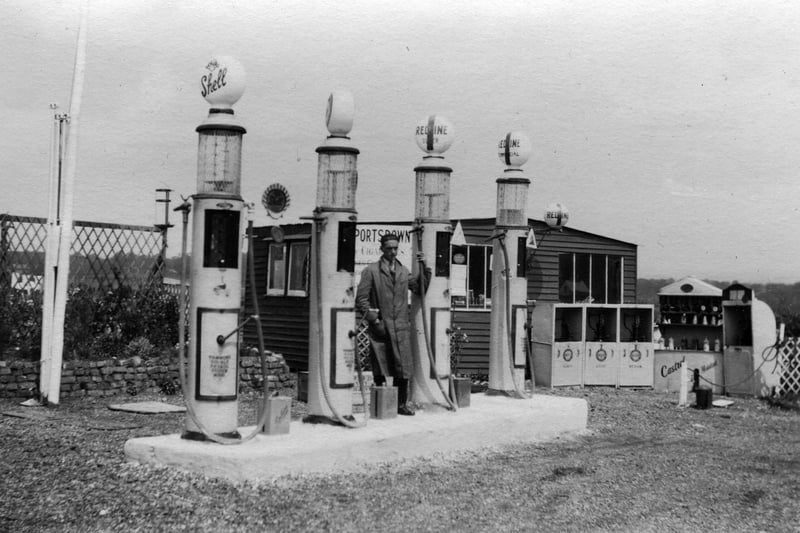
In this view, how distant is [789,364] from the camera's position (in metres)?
15.2

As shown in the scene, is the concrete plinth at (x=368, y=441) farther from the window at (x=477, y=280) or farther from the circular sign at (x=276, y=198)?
the window at (x=477, y=280)

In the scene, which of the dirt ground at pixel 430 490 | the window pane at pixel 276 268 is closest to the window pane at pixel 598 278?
the window pane at pixel 276 268

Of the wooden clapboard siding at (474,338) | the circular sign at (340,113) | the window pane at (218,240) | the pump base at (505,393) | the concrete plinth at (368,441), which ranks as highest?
the circular sign at (340,113)

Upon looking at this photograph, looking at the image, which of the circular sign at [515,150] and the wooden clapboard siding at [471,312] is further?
the wooden clapboard siding at [471,312]

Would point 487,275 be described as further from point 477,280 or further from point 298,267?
point 298,267

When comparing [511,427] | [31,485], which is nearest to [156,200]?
[511,427]

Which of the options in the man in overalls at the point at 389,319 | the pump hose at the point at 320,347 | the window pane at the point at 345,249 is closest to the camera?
the pump hose at the point at 320,347

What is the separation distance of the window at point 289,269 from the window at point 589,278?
5680 mm

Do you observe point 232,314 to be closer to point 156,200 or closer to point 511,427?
point 511,427

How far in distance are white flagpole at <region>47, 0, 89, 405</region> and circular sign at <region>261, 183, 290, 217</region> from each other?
3.74m

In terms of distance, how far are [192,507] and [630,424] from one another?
6.61 m

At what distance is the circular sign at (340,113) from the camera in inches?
336

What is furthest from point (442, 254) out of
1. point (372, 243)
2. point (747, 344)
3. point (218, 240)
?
point (747, 344)

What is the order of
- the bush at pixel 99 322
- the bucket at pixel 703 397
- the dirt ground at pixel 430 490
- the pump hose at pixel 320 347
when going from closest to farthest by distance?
the dirt ground at pixel 430 490 < the pump hose at pixel 320 347 < the bush at pixel 99 322 < the bucket at pixel 703 397
